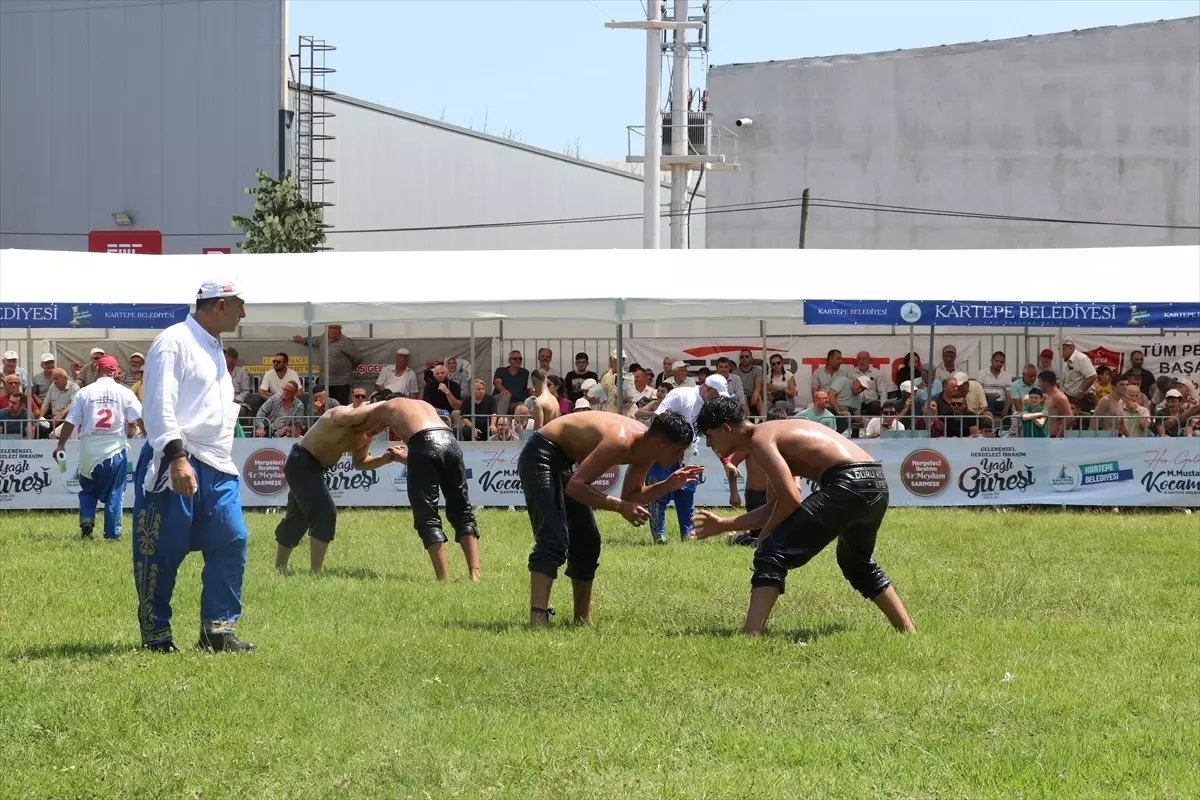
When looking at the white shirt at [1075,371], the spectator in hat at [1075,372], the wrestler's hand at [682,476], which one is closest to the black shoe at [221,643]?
the wrestler's hand at [682,476]

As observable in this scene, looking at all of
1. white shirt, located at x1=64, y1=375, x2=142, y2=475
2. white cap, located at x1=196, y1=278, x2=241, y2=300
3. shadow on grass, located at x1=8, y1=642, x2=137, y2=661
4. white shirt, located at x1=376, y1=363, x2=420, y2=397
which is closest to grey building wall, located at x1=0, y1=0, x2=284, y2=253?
white shirt, located at x1=376, y1=363, x2=420, y2=397

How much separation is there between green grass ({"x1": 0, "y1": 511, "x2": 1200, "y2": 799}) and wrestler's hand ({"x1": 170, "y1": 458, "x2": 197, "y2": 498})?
885mm

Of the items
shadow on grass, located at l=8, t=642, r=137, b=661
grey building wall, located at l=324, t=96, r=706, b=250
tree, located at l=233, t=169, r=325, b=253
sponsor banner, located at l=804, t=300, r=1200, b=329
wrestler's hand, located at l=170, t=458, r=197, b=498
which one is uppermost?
grey building wall, located at l=324, t=96, r=706, b=250

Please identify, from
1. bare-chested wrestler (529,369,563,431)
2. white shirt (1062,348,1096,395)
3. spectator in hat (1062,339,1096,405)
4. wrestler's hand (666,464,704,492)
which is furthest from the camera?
white shirt (1062,348,1096,395)

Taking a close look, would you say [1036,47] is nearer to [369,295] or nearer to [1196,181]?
[1196,181]

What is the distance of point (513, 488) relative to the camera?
18.0 meters

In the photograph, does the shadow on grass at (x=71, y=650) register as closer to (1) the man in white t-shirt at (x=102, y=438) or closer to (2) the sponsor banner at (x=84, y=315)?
(1) the man in white t-shirt at (x=102, y=438)

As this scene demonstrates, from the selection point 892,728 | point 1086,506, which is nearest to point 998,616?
point 892,728

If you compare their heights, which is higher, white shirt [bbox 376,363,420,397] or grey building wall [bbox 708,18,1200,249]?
grey building wall [bbox 708,18,1200,249]

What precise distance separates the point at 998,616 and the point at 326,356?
12.4m

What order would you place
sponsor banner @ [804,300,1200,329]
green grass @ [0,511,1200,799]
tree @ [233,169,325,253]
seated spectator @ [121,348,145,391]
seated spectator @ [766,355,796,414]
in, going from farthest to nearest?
tree @ [233,169,325,253] → seated spectator @ [766,355,796,414] → seated spectator @ [121,348,145,391] → sponsor banner @ [804,300,1200,329] → green grass @ [0,511,1200,799]

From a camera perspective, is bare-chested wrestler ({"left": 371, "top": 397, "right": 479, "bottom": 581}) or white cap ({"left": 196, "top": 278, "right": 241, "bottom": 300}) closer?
white cap ({"left": 196, "top": 278, "right": 241, "bottom": 300})

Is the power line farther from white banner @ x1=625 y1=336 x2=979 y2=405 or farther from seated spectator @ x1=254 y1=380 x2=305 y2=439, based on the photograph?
seated spectator @ x1=254 y1=380 x2=305 y2=439

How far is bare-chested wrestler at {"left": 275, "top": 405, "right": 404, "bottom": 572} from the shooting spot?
11.9m
